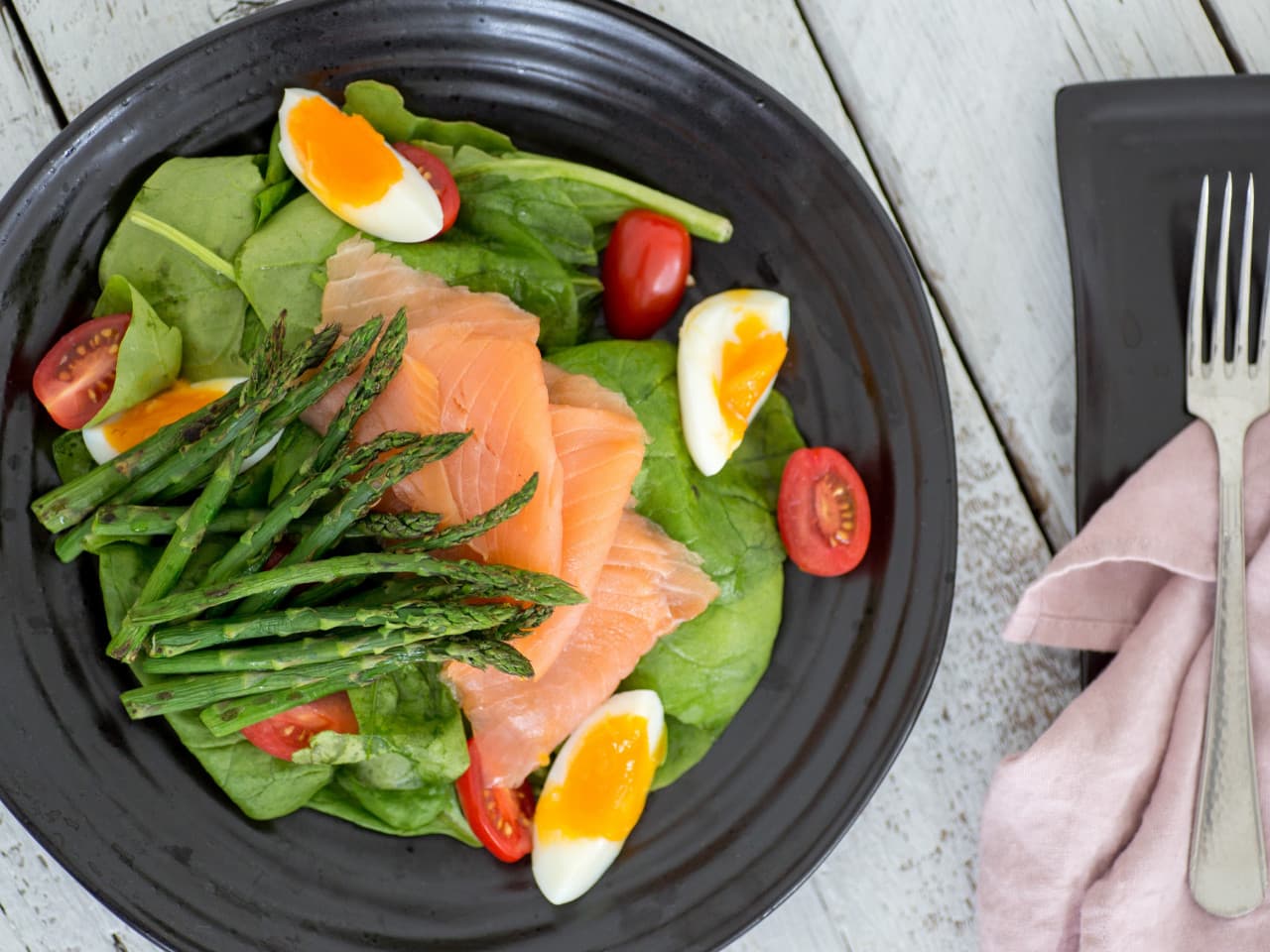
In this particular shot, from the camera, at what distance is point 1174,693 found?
214cm

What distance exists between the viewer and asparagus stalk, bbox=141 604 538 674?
5.86 feet

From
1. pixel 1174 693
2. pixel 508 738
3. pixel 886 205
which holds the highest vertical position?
pixel 886 205

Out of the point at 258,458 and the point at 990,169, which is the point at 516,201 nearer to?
the point at 258,458

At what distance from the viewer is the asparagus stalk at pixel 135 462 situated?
1882mm

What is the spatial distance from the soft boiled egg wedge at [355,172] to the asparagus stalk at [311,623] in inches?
27.9

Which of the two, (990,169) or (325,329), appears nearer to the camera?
(325,329)

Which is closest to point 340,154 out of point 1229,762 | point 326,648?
point 326,648

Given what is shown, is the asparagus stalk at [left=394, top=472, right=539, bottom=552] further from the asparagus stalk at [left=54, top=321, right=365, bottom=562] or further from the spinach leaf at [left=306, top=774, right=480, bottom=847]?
the spinach leaf at [left=306, top=774, right=480, bottom=847]

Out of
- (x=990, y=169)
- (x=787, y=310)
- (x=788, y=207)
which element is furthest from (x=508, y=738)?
(x=990, y=169)

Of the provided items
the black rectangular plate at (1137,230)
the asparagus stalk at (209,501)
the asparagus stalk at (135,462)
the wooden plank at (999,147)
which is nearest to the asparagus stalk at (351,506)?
the asparagus stalk at (209,501)

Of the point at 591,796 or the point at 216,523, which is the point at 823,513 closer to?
the point at 591,796

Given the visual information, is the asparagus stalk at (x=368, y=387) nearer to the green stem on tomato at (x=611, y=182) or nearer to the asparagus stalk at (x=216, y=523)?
the asparagus stalk at (x=216, y=523)

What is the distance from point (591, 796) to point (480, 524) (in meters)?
0.58

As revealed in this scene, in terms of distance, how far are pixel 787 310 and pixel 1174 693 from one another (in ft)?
3.57
